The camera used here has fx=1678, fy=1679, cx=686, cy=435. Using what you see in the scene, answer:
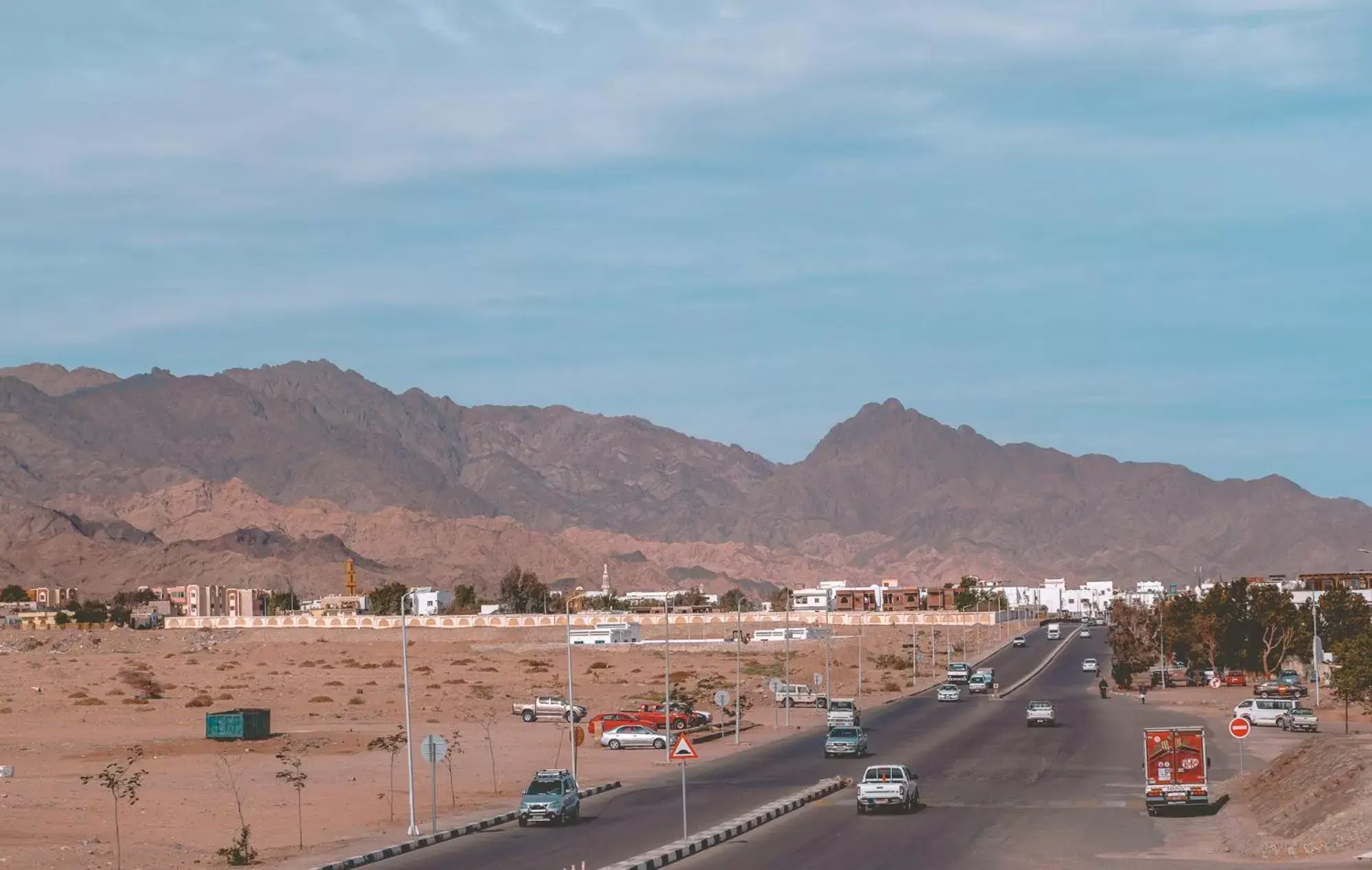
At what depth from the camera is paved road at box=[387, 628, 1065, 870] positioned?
129 ft

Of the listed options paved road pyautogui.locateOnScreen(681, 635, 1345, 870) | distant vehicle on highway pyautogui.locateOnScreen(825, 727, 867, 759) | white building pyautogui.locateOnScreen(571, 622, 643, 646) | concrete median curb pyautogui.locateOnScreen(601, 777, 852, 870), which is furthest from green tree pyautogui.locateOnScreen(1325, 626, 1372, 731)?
white building pyautogui.locateOnScreen(571, 622, 643, 646)

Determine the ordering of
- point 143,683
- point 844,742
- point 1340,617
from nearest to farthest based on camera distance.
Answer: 1. point 844,742
2. point 143,683
3. point 1340,617

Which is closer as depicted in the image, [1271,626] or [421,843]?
[421,843]

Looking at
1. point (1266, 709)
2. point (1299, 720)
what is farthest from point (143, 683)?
point (1299, 720)

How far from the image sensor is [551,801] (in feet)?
149

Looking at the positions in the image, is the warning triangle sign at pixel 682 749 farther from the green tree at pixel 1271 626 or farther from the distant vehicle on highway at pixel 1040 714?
the green tree at pixel 1271 626

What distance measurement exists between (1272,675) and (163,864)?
95.7 meters

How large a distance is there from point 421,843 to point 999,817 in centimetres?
1634

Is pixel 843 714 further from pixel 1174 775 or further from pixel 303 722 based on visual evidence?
pixel 1174 775

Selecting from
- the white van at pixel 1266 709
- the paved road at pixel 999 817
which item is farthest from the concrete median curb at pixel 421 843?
the white van at pixel 1266 709

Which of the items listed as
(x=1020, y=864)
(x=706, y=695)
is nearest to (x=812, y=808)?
(x=1020, y=864)

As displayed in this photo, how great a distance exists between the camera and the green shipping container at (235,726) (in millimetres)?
76438

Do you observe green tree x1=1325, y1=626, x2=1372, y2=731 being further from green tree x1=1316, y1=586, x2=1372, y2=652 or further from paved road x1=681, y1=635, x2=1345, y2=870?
green tree x1=1316, y1=586, x2=1372, y2=652

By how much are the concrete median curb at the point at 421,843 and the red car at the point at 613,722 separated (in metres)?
26.0
